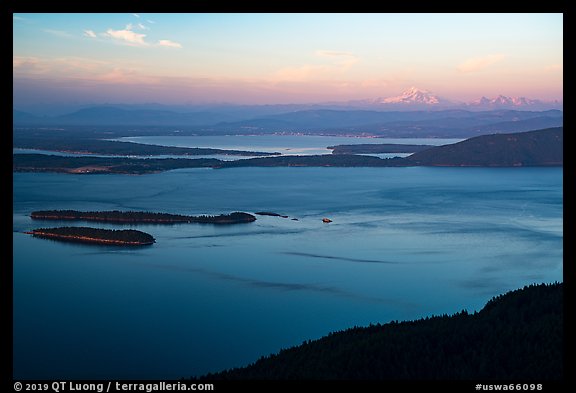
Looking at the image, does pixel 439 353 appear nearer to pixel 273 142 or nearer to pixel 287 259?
pixel 287 259

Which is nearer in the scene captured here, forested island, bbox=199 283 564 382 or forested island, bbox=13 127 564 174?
forested island, bbox=199 283 564 382

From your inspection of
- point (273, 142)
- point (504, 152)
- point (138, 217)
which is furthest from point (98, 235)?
point (273, 142)

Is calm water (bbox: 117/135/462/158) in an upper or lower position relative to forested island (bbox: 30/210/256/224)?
upper

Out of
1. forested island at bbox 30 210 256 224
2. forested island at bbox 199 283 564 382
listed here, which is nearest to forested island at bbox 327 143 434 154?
forested island at bbox 30 210 256 224

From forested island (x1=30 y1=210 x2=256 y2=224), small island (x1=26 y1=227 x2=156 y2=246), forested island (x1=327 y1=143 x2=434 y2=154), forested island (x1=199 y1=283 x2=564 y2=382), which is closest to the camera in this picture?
forested island (x1=199 y1=283 x2=564 y2=382)

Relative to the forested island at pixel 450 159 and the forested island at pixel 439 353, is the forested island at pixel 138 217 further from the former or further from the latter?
the forested island at pixel 450 159

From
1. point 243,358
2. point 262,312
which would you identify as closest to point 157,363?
point 243,358

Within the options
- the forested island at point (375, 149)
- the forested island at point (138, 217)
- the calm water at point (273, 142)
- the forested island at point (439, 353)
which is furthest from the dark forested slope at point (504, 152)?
the forested island at point (439, 353)

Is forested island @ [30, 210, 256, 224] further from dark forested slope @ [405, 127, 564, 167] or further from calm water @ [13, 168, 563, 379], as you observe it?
dark forested slope @ [405, 127, 564, 167]
